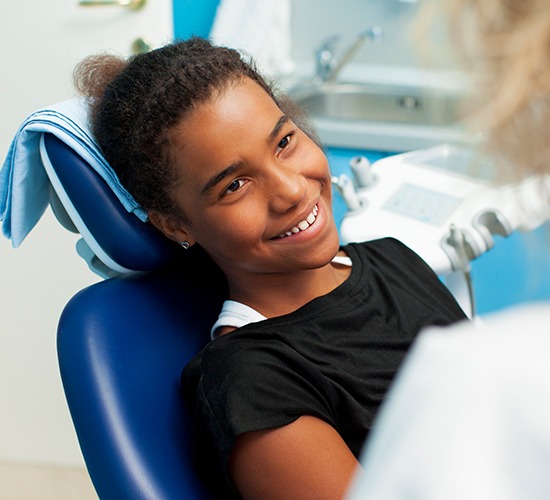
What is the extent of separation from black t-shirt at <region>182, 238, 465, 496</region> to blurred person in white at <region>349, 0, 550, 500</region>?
528 millimetres

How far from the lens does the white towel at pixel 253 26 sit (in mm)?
2301

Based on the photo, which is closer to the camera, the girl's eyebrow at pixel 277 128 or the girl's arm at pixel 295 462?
the girl's arm at pixel 295 462

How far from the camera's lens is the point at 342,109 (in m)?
2.71

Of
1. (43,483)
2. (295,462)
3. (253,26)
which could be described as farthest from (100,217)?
(253,26)

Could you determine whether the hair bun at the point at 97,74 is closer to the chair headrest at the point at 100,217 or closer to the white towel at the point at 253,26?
the chair headrest at the point at 100,217

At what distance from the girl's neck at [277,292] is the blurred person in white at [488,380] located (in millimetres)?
675

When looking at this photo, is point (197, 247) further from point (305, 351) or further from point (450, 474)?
point (450, 474)

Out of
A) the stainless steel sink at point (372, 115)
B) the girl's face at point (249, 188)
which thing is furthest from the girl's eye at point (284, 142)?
the stainless steel sink at point (372, 115)

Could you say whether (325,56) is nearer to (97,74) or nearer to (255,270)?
(97,74)

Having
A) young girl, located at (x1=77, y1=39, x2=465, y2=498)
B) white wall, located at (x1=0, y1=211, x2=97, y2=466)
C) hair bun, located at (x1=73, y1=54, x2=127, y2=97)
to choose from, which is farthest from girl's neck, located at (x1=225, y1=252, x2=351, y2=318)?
white wall, located at (x1=0, y1=211, x2=97, y2=466)

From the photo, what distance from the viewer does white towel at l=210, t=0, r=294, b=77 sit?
230cm

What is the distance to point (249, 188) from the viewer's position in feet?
3.65

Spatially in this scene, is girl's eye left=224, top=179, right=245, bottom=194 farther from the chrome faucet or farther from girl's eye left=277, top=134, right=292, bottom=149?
the chrome faucet

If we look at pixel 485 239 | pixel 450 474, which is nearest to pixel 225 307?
pixel 485 239
